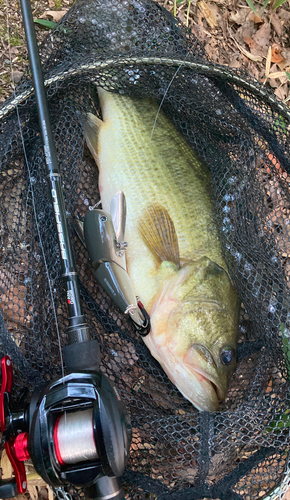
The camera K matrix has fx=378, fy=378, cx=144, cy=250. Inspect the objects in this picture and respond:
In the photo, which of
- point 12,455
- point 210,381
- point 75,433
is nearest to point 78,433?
point 75,433

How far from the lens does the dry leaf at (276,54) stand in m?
3.59

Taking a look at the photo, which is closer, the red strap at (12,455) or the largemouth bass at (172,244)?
the red strap at (12,455)

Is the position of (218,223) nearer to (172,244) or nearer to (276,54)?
(172,244)

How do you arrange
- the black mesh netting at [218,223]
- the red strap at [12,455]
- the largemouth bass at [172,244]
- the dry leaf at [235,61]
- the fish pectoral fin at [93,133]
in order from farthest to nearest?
the dry leaf at [235,61] < the fish pectoral fin at [93,133] < the largemouth bass at [172,244] < the black mesh netting at [218,223] < the red strap at [12,455]

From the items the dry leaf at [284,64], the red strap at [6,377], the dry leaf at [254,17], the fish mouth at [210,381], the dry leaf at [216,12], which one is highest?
the dry leaf at [216,12]

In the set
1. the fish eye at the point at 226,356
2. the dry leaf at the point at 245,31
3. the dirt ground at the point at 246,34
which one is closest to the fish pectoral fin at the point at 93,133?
the dirt ground at the point at 246,34

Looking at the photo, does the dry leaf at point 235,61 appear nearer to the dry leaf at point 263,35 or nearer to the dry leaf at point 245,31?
the dry leaf at point 245,31

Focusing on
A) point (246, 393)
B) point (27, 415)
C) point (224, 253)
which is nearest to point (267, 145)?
point (224, 253)

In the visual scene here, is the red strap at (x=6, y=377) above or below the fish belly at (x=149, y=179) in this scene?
below

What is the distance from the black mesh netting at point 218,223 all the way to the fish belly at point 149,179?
96mm

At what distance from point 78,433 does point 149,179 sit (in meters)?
1.60

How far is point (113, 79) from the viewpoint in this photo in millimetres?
2469

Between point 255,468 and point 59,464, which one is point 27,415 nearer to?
point 59,464

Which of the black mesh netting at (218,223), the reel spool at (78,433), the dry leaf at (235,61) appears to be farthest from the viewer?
the dry leaf at (235,61)
